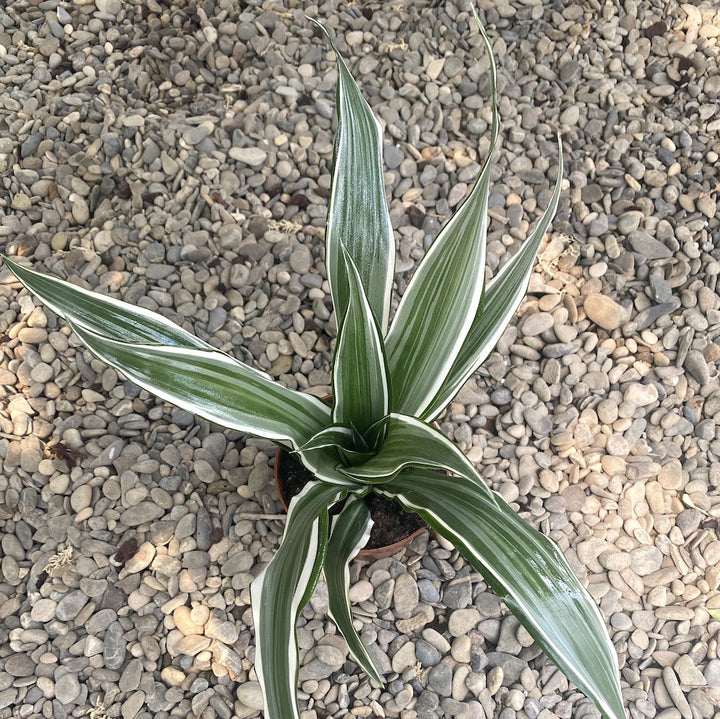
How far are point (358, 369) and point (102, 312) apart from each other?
0.32m

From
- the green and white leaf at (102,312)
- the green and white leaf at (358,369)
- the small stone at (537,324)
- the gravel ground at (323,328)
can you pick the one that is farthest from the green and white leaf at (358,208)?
the small stone at (537,324)

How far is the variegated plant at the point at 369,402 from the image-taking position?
2.60 ft

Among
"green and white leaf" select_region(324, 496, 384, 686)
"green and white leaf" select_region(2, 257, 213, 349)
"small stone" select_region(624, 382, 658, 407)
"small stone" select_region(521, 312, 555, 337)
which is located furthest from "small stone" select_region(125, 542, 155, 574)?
"small stone" select_region(624, 382, 658, 407)

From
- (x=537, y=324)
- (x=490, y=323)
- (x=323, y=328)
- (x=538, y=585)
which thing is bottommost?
(x=323, y=328)

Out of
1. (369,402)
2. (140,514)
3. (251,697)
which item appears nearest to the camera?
(369,402)

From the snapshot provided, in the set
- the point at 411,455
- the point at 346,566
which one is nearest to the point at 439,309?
the point at 411,455

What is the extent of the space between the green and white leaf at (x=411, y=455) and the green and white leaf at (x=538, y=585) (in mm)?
46

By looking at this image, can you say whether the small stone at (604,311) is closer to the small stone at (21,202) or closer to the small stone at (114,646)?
the small stone at (114,646)

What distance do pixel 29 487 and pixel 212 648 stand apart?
0.45 meters

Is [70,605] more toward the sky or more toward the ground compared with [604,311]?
more toward the ground

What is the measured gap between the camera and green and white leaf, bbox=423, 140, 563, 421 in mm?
984

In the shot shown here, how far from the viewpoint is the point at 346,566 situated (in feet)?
3.14

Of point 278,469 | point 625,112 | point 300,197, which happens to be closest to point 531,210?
point 625,112

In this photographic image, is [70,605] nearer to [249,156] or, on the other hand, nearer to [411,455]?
[411,455]
